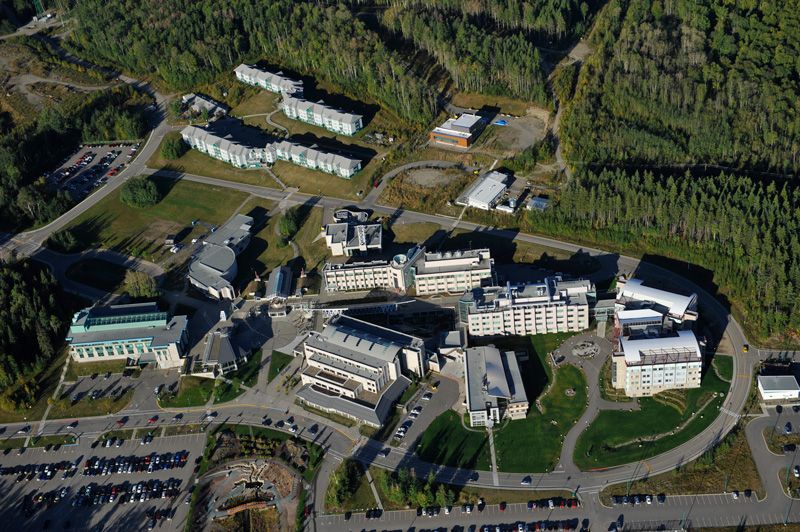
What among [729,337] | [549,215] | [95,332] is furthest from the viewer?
[549,215]

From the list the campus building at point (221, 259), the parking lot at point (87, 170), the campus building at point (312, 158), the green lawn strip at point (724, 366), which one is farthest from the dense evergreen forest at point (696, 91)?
the parking lot at point (87, 170)

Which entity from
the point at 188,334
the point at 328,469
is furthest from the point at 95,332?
the point at 328,469

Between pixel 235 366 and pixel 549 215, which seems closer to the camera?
pixel 235 366

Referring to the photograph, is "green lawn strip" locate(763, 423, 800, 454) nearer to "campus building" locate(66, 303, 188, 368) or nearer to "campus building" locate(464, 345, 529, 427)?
"campus building" locate(464, 345, 529, 427)

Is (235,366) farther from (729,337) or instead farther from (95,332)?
(729,337)

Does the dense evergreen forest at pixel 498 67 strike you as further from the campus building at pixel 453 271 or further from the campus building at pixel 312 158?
the campus building at pixel 453 271

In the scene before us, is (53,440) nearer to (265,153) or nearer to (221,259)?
(221,259)

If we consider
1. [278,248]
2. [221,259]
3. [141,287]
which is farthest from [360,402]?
[141,287]
